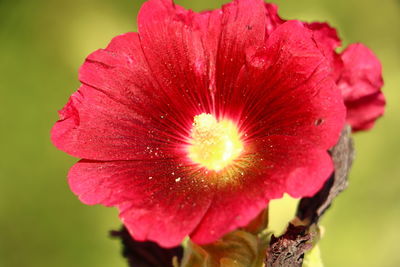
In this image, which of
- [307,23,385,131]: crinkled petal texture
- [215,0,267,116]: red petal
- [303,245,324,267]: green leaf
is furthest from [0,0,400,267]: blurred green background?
[215,0,267,116]: red petal

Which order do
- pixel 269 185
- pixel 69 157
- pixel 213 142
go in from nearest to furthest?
pixel 269 185
pixel 213 142
pixel 69 157

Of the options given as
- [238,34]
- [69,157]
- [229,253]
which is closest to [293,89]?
[238,34]

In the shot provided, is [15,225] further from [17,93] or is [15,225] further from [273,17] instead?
[273,17]

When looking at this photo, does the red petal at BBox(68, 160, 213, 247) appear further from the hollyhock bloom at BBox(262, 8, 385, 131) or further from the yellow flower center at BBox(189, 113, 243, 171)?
the hollyhock bloom at BBox(262, 8, 385, 131)

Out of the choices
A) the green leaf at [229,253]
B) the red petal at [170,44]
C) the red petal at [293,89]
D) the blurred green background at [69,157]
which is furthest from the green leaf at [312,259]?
the blurred green background at [69,157]

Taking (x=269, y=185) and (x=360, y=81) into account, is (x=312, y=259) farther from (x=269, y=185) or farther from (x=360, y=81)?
(x=360, y=81)

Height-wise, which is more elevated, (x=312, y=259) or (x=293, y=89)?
(x=293, y=89)
